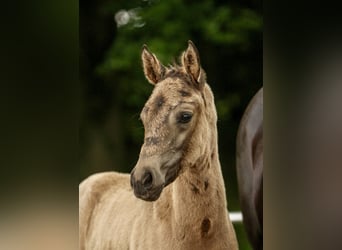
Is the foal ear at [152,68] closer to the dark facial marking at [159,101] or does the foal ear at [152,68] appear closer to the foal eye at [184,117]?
the dark facial marking at [159,101]

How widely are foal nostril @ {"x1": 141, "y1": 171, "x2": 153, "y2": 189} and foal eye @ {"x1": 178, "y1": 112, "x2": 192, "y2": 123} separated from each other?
11.9 inches

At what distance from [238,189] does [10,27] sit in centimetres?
141

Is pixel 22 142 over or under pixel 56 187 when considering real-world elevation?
over

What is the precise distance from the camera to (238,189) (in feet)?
10.0

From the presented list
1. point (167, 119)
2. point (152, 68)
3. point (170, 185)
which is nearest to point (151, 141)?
point (167, 119)

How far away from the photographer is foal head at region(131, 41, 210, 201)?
9.36 ft

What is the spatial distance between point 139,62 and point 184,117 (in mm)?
379

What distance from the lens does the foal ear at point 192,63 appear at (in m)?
2.94

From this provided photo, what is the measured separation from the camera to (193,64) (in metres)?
2.94

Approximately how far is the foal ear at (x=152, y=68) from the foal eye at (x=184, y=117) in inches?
8.9

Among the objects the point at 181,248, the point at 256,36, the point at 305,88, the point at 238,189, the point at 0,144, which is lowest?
the point at 181,248

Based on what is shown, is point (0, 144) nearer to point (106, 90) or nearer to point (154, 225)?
point (106, 90)

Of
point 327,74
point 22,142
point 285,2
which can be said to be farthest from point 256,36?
point 22,142

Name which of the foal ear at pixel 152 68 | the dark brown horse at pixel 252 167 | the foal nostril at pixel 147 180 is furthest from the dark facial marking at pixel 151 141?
the dark brown horse at pixel 252 167
